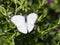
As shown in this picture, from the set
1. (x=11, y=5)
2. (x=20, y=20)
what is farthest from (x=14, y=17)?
(x=11, y=5)

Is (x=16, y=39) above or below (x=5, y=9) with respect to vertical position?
below

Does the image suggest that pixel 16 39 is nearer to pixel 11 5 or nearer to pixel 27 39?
pixel 27 39

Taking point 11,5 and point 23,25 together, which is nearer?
point 23,25

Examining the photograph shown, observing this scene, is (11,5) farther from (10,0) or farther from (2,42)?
(2,42)
